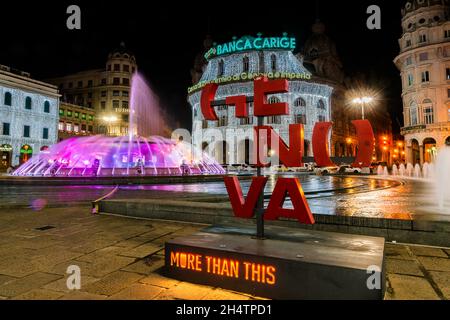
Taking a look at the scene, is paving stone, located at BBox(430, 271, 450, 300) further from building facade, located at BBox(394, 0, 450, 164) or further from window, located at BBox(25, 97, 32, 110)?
window, located at BBox(25, 97, 32, 110)

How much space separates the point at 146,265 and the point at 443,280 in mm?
4007

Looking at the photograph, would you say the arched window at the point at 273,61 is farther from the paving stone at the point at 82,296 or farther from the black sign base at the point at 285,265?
the paving stone at the point at 82,296

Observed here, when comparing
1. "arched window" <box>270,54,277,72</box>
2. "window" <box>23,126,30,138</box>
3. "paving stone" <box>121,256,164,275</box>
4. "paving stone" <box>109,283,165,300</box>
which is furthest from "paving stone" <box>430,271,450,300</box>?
"window" <box>23,126,30,138</box>

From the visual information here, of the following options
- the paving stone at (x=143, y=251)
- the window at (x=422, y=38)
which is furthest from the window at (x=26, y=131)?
the window at (x=422, y=38)

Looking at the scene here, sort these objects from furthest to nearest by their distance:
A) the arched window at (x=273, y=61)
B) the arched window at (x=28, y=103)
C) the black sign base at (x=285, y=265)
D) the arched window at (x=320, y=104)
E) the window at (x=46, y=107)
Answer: the arched window at (x=320, y=104) → the arched window at (x=273, y=61) → the window at (x=46, y=107) → the arched window at (x=28, y=103) → the black sign base at (x=285, y=265)

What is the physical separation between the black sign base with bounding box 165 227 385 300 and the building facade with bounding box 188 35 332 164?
147ft

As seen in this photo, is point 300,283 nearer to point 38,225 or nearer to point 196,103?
point 38,225

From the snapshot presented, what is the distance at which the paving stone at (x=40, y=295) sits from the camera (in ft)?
10.8

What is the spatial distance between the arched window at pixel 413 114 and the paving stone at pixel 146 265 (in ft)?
174

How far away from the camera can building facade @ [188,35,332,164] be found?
4900 cm

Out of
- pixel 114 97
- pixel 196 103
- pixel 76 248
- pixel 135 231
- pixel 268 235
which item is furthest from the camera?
pixel 114 97

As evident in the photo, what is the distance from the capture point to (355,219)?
20.0ft

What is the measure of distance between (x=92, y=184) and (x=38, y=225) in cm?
1027

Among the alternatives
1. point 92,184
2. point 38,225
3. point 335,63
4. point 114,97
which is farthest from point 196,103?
point 38,225
